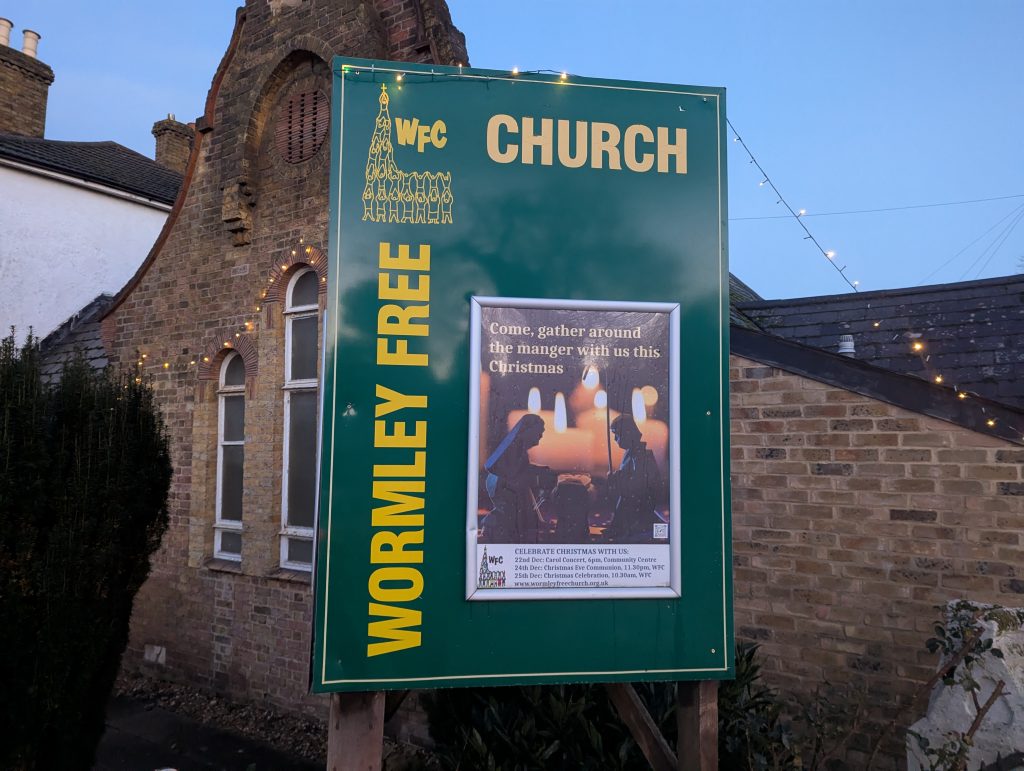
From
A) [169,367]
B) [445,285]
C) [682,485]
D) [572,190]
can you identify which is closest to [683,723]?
[682,485]

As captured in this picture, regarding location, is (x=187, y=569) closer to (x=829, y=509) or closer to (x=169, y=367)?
(x=169, y=367)

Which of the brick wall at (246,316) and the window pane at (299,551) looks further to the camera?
the window pane at (299,551)

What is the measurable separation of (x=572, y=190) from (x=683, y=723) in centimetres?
230

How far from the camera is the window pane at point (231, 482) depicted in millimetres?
8211

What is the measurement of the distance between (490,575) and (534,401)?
0.69 m

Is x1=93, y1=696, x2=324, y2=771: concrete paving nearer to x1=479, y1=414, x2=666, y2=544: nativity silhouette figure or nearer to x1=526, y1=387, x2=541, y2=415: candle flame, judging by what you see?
x1=479, y1=414, x2=666, y2=544: nativity silhouette figure

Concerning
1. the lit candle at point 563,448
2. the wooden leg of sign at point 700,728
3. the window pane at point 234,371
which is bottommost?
the wooden leg of sign at point 700,728

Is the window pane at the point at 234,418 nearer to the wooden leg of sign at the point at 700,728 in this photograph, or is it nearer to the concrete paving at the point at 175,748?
the concrete paving at the point at 175,748

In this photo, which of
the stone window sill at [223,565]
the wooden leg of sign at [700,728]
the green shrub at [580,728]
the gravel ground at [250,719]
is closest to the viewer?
the wooden leg of sign at [700,728]

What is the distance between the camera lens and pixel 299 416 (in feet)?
25.0

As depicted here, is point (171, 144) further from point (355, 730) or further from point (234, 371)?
point (355, 730)

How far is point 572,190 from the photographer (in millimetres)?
3006

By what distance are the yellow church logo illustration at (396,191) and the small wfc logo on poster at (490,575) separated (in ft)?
4.37

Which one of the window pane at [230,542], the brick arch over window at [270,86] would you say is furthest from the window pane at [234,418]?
the brick arch over window at [270,86]
